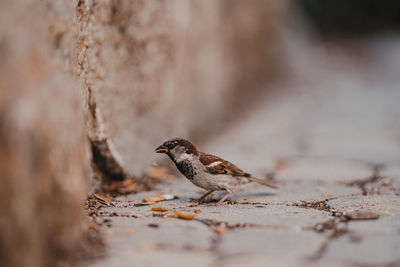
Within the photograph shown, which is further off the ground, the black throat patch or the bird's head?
the bird's head

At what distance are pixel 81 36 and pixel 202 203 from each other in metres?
1.33

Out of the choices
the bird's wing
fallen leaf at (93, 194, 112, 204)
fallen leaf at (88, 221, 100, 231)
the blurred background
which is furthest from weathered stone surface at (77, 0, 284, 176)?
fallen leaf at (88, 221, 100, 231)

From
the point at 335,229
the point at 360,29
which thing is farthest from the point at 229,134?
the point at 360,29

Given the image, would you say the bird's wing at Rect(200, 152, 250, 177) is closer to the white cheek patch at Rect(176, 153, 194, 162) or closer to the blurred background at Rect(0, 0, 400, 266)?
the white cheek patch at Rect(176, 153, 194, 162)

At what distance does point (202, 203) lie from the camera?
2986mm

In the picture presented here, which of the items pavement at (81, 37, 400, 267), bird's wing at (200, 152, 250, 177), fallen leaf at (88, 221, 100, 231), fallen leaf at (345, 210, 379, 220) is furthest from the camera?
bird's wing at (200, 152, 250, 177)

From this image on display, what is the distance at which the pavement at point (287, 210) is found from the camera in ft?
6.09

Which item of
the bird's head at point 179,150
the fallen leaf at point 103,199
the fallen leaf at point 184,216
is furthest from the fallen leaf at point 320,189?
the fallen leaf at point 103,199

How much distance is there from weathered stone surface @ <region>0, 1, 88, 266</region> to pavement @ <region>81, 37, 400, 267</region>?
0.23 meters

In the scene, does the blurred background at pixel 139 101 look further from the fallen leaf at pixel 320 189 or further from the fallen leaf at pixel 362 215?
the fallen leaf at pixel 362 215

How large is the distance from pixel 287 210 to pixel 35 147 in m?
1.53

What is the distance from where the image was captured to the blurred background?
1.58 meters

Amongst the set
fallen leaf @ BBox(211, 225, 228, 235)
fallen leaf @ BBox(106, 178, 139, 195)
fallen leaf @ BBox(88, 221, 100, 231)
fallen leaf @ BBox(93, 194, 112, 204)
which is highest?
fallen leaf @ BBox(106, 178, 139, 195)

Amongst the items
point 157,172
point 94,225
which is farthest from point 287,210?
point 157,172
